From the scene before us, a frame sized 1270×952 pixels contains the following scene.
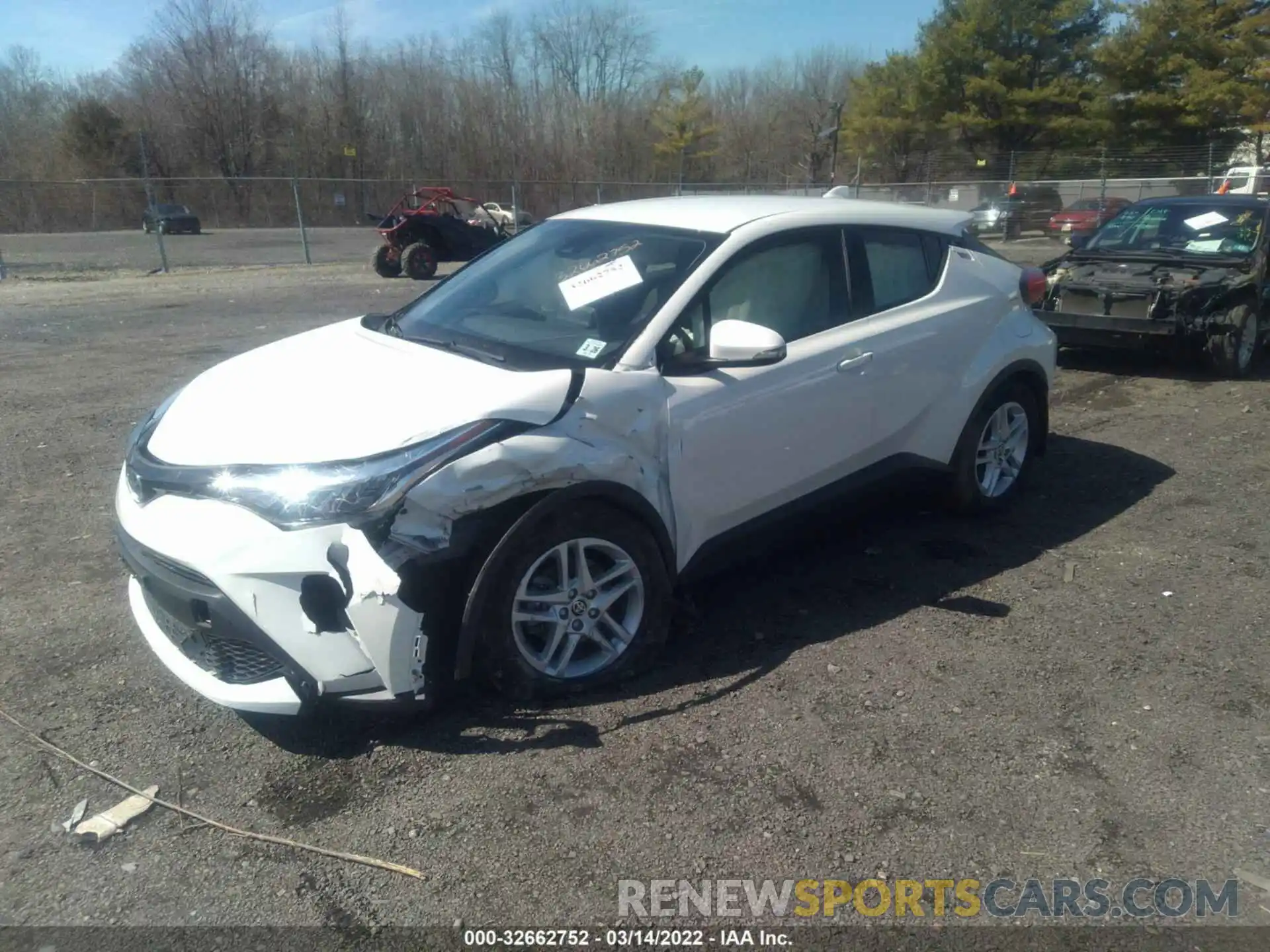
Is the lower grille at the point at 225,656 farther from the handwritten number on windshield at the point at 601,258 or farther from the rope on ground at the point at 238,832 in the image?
the handwritten number on windshield at the point at 601,258

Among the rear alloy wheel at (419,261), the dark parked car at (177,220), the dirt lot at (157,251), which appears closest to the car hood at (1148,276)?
the rear alloy wheel at (419,261)

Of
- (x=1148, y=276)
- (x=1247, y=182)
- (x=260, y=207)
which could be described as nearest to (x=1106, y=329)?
(x=1148, y=276)

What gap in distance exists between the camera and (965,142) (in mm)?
44000

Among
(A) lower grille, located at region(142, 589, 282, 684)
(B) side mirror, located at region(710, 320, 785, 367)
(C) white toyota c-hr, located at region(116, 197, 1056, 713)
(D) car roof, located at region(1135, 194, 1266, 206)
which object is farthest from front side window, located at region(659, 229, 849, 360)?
(D) car roof, located at region(1135, 194, 1266, 206)

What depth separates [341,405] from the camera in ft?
10.8

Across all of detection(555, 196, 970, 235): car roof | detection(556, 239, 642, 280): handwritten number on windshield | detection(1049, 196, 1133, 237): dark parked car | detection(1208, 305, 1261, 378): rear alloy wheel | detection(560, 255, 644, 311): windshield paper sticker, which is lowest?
detection(1208, 305, 1261, 378): rear alloy wheel

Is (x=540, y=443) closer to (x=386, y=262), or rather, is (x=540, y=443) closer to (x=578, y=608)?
(x=578, y=608)

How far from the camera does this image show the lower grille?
3.06 metres

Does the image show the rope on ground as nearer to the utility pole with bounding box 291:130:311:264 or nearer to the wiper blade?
the wiper blade

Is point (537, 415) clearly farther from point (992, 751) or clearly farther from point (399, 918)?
point (992, 751)

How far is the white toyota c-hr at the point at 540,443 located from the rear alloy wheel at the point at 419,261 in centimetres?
1536

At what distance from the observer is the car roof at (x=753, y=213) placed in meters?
4.19

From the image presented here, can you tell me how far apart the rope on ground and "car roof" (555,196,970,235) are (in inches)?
105

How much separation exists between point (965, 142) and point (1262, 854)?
1819 inches
